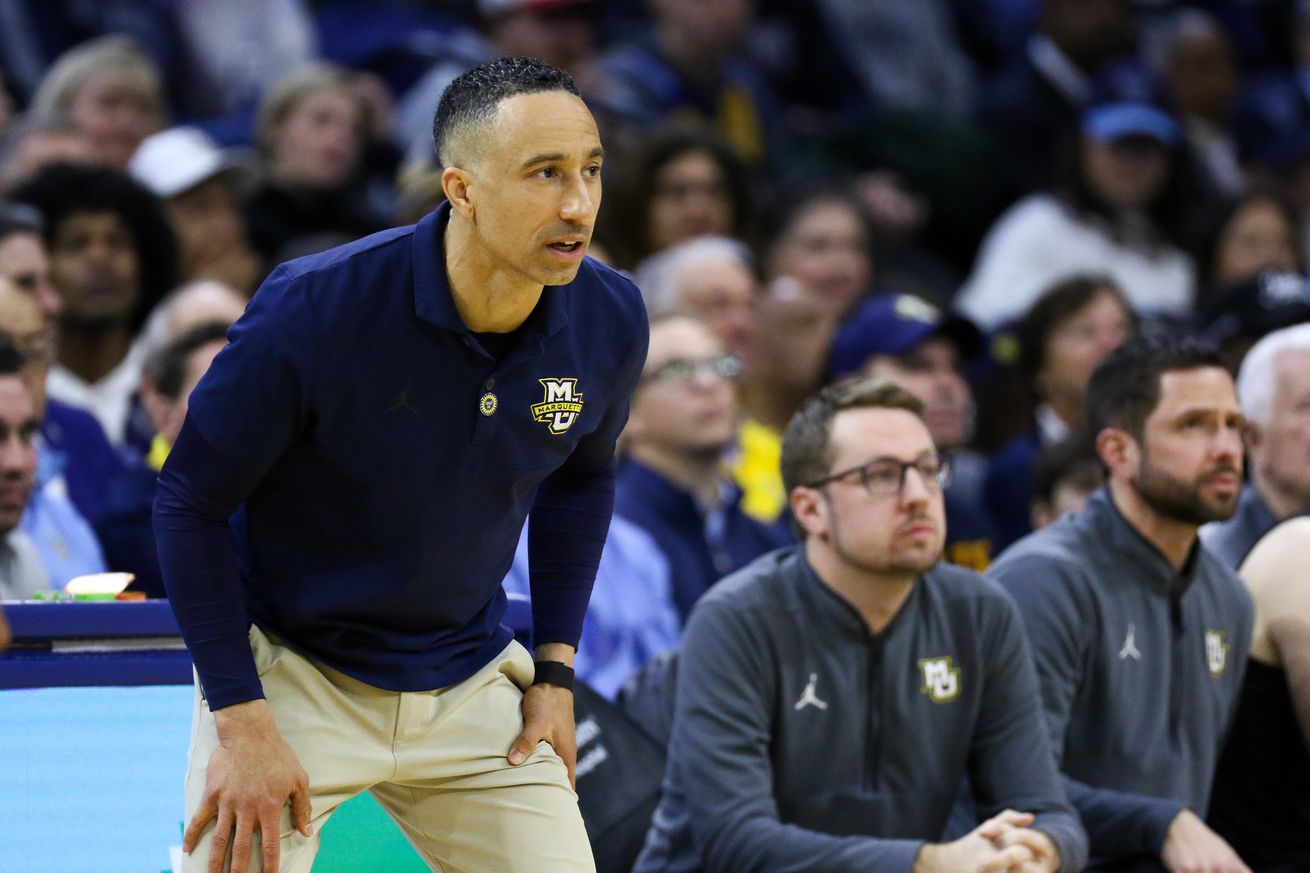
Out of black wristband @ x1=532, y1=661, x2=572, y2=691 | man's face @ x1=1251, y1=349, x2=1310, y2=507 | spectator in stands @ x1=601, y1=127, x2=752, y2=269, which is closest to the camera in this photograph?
black wristband @ x1=532, y1=661, x2=572, y2=691

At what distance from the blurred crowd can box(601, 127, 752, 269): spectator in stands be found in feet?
0.04

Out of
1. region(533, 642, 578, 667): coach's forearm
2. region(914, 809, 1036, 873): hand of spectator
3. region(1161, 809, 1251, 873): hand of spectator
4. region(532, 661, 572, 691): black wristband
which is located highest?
region(533, 642, 578, 667): coach's forearm

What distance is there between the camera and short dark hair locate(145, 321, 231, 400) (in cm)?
523

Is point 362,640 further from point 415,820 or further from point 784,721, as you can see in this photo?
point 784,721

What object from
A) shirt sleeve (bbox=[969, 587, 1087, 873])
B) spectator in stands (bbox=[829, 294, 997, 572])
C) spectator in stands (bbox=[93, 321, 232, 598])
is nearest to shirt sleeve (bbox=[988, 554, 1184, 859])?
shirt sleeve (bbox=[969, 587, 1087, 873])

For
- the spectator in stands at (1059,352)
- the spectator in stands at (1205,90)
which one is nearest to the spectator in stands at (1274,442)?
the spectator in stands at (1059,352)

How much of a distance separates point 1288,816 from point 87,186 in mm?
4196

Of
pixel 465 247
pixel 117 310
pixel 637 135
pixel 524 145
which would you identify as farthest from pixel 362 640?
pixel 637 135

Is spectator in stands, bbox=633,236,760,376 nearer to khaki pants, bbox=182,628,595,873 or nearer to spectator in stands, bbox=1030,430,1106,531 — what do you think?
spectator in stands, bbox=1030,430,1106,531

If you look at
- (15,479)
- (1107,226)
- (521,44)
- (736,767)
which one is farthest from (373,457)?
(1107,226)

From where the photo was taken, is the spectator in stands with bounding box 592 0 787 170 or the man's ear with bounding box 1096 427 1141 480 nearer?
the man's ear with bounding box 1096 427 1141 480

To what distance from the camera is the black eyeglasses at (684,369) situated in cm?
562

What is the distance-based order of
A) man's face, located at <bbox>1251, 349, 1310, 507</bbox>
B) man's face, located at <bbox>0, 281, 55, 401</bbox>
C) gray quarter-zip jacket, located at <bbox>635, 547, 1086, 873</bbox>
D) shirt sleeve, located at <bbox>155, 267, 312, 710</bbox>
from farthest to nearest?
man's face, located at <bbox>0, 281, 55, 401</bbox> → man's face, located at <bbox>1251, 349, 1310, 507</bbox> → gray quarter-zip jacket, located at <bbox>635, 547, 1086, 873</bbox> → shirt sleeve, located at <bbox>155, 267, 312, 710</bbox>

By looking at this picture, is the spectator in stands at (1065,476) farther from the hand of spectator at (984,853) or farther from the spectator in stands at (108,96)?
the spectator in stands at (108,96)
